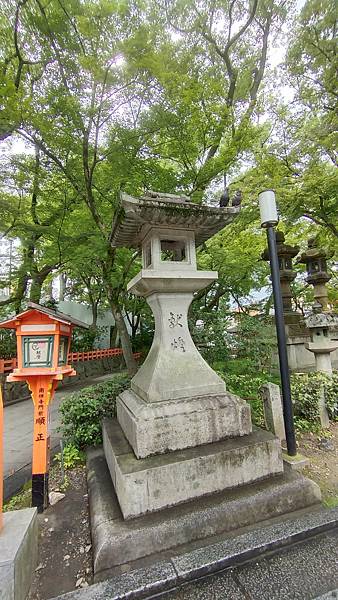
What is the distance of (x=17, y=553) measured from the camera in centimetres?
186

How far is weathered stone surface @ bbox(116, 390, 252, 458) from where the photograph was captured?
2893 millimetres

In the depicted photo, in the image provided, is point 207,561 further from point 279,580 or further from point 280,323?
point 280,323

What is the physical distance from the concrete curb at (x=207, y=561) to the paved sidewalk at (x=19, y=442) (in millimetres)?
2525

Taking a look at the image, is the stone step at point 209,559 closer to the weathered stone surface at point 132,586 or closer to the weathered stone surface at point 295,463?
the weathered stone surface at point 132,586

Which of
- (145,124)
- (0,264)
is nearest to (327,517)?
(145,124)

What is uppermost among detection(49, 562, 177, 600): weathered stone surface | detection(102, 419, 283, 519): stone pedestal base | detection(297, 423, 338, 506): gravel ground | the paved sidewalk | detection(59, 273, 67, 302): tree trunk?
detection(59, 273, 67, 302): tree trunk

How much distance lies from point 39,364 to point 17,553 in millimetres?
1593

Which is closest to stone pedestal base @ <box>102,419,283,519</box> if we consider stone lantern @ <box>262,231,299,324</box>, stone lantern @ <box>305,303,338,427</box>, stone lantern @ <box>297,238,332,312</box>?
stone lantern @ <box>305,303,338,427</box>

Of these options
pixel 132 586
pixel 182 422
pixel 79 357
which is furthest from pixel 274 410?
pixel 79 357

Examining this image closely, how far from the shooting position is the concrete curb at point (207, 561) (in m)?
1.94

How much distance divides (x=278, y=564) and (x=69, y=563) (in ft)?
5.90

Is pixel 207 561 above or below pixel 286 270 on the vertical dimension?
below

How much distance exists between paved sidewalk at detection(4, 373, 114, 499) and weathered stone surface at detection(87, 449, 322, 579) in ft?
6.63

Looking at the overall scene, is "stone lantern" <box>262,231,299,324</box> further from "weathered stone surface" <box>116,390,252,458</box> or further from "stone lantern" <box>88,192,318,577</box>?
"weathered stone surface" <box>116,390,252,458</box>
